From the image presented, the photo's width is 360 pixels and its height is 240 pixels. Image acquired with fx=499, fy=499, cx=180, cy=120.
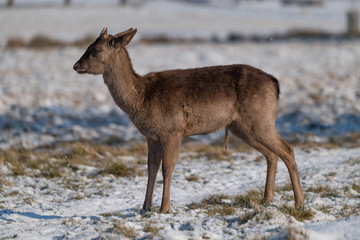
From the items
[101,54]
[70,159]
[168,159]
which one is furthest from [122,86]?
[70,159]

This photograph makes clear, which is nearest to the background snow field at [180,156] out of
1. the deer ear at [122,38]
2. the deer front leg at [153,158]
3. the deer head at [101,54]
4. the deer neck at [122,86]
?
the deer front leg at [153,158]

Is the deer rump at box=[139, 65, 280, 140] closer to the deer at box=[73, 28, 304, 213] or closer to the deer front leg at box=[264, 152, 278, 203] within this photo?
the deer at box=[73, 28, 304, 213]

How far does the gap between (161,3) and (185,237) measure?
125 ft

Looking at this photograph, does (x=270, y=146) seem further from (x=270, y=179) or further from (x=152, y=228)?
(x=152, y=228)

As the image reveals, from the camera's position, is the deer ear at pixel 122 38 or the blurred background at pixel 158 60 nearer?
the deer ear at pixel 122 38

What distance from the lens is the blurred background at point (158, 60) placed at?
12.0 meters

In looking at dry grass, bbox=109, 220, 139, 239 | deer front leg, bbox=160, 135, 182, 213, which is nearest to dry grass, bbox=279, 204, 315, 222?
deer front leg, bbox=160, 135, 182, 213

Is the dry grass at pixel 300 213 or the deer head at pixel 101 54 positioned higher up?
the deer head at pixel 101 54

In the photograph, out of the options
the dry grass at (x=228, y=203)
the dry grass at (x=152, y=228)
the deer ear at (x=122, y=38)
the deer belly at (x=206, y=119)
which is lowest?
the dry grass at (x=228, y=203)

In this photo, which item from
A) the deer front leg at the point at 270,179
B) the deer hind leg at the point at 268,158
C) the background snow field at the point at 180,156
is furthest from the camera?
the deer front leg at the point at 270,179

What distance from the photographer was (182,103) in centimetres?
627

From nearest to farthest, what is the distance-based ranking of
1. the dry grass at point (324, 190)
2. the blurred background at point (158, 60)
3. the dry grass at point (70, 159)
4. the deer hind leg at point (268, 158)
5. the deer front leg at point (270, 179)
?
the deer hind leg at point (268, 158)
the deer front leg at point (270, 179)
the dry grass at point (324, 190)
the dry grass at point (70, 159)
the blurred background at point (158, 60)

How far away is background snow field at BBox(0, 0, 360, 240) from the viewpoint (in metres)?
5.65

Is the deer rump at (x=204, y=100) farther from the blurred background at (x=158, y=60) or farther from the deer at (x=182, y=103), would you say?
the blurred background at (x=158, y=60)
